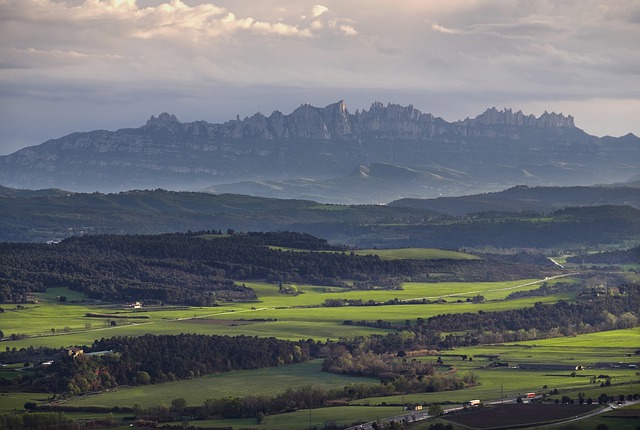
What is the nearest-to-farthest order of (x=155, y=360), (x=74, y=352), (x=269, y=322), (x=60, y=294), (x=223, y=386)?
(x=223, y=386) → (x=155, y=360) → (x=74, y=352) → (x=269, y=322) → (x=60, y=294)

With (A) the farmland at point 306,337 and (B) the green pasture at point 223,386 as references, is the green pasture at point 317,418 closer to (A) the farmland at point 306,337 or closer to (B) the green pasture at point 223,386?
(A) the farmland at point 306,337

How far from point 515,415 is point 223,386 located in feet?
92.1

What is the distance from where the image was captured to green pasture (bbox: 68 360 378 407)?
106m

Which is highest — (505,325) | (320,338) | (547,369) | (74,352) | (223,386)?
(547,369)

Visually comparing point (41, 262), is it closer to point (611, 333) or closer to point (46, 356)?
point (46, 356)

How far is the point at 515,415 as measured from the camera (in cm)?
9150

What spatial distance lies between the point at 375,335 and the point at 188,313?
82.9 feet

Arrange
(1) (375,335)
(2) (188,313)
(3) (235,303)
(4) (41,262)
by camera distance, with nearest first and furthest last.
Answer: (1) (375,335)
(2) (188,313)
(3) (235,303)
(4) (41,262)

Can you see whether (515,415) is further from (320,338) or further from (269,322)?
(269,322)

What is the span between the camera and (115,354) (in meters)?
120

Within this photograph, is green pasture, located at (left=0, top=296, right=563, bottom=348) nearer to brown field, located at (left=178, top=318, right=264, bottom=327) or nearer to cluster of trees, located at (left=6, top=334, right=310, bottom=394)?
brown field, located at (left=178, top=318, right=264, bottom=327)

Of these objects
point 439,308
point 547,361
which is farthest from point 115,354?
point 439,308

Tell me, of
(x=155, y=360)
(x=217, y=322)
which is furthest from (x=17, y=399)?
(x=217, y=322)

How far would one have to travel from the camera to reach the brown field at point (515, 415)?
292ft
